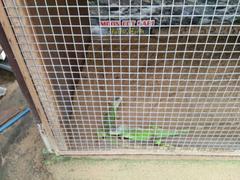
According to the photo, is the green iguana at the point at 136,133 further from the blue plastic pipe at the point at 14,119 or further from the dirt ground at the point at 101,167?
the blue plastic pipe at the point at 14,119

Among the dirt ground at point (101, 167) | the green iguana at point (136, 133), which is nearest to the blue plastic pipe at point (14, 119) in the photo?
the dirt ground at point (101, 167)

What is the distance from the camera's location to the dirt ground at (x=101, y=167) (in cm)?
122

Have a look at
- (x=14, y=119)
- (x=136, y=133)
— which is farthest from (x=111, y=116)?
(x=14, y=119)

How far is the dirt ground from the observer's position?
3.99ft

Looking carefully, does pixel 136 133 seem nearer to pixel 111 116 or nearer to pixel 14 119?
pixel 111 116

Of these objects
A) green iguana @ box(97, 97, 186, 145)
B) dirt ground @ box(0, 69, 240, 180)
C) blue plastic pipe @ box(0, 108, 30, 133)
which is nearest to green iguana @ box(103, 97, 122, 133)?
green iguana @ box(97, 97, 186, 145)

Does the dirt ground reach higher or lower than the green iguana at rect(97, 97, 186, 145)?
lower

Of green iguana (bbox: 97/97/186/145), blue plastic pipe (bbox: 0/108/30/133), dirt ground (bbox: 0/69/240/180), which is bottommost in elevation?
dirt ground (bbox: 0/69/240/180)

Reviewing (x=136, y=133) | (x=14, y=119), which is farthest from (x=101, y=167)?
(x=14, y=119)

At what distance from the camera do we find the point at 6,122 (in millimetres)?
1367

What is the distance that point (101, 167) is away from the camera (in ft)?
4.11

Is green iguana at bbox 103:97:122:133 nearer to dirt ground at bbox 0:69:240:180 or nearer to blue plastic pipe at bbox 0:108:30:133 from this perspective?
dirt ground at bbox 0:69:240:180

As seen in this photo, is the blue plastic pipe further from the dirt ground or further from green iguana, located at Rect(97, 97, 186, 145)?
green iguana, located at Rect(97, 97, 186, 145)

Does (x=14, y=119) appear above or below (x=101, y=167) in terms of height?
above
